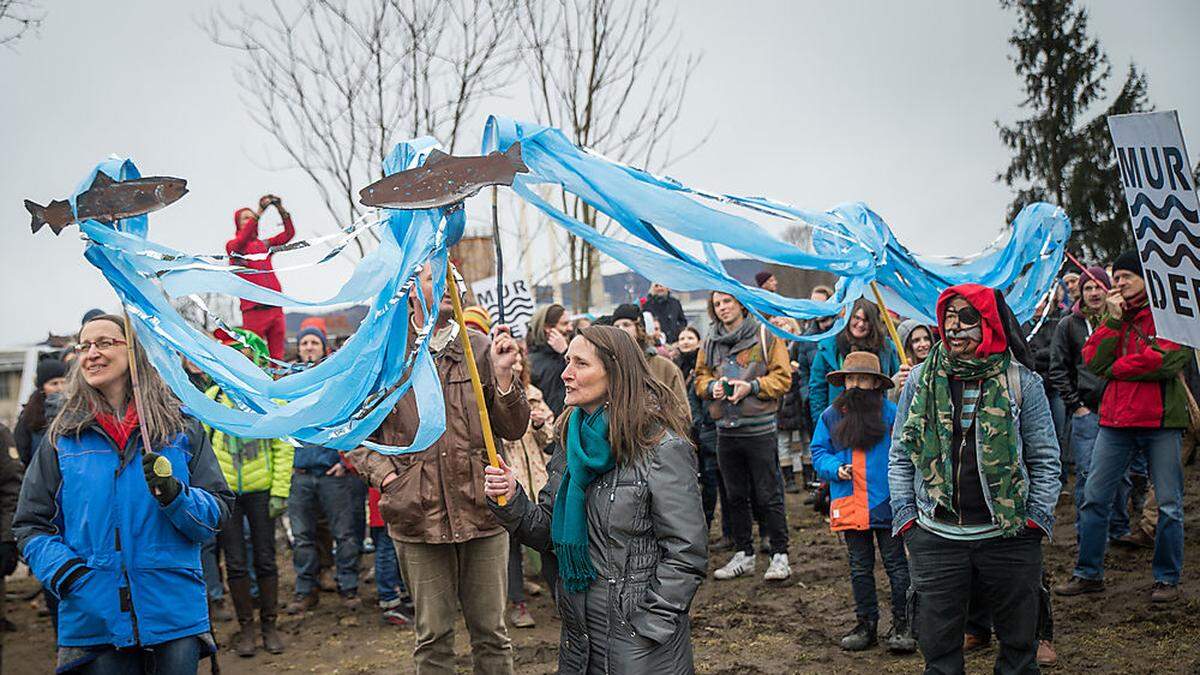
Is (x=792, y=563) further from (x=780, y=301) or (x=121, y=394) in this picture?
(x=121, y=394)

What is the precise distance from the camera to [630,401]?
3543mm

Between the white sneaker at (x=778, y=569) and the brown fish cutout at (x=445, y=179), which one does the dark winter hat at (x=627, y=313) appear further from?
the brown fish cutout at (x=445, y=179)

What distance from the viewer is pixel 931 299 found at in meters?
5.34

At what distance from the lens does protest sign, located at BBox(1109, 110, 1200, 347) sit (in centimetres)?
420

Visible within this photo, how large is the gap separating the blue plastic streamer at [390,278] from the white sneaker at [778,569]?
324 cm

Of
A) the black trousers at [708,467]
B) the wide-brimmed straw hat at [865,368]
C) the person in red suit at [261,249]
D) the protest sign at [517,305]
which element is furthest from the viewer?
the protest sign at [517,305]

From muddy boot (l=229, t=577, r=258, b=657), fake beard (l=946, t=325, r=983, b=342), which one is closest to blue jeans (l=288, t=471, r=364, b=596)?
muddy boot (l=229, t=577, r=258, b=657)

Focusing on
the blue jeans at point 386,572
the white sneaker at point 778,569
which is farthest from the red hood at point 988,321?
the blue jeans at point 386,572

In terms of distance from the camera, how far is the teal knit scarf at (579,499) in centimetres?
348

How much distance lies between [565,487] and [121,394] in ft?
5.73

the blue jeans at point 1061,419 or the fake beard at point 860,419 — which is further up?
the fake beard at point 860,419

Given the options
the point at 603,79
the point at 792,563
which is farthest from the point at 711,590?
the point at 603,79

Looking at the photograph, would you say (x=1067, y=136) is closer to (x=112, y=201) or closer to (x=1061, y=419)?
(x=1061, y=419)

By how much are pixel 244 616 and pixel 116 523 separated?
337 cm
